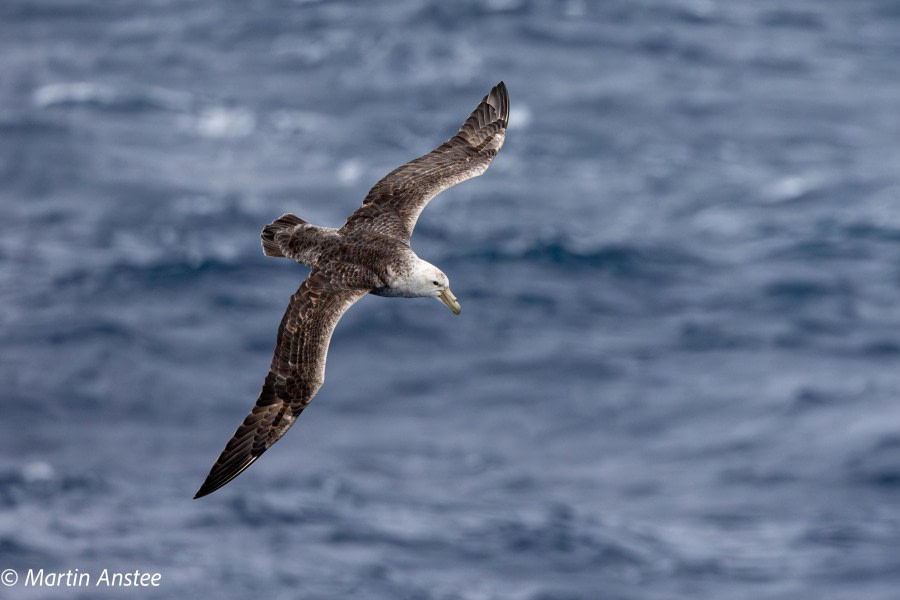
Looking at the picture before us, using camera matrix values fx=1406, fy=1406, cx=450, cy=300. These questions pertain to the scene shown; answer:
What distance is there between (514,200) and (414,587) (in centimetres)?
1683

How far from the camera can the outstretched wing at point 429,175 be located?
74.7 feet

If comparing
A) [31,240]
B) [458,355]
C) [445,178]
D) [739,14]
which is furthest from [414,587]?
[739,14]

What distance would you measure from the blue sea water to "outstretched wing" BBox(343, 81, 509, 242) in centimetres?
2678

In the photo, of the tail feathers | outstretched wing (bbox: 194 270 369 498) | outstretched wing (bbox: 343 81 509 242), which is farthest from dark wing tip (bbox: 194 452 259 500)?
outstretched wing (bbox: 343 81 509 242)

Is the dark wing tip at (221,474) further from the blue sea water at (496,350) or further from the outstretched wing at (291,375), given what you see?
the blue sea water at (496,350)

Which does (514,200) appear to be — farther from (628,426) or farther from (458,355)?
(628,426)

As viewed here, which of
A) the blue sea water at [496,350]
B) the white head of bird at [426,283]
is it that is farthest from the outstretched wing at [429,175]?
the blue sea water at [496,350]

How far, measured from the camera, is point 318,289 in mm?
21234

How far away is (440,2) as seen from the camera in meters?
70.9

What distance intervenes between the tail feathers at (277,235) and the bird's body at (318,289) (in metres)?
0.02

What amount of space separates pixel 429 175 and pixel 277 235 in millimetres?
2885
